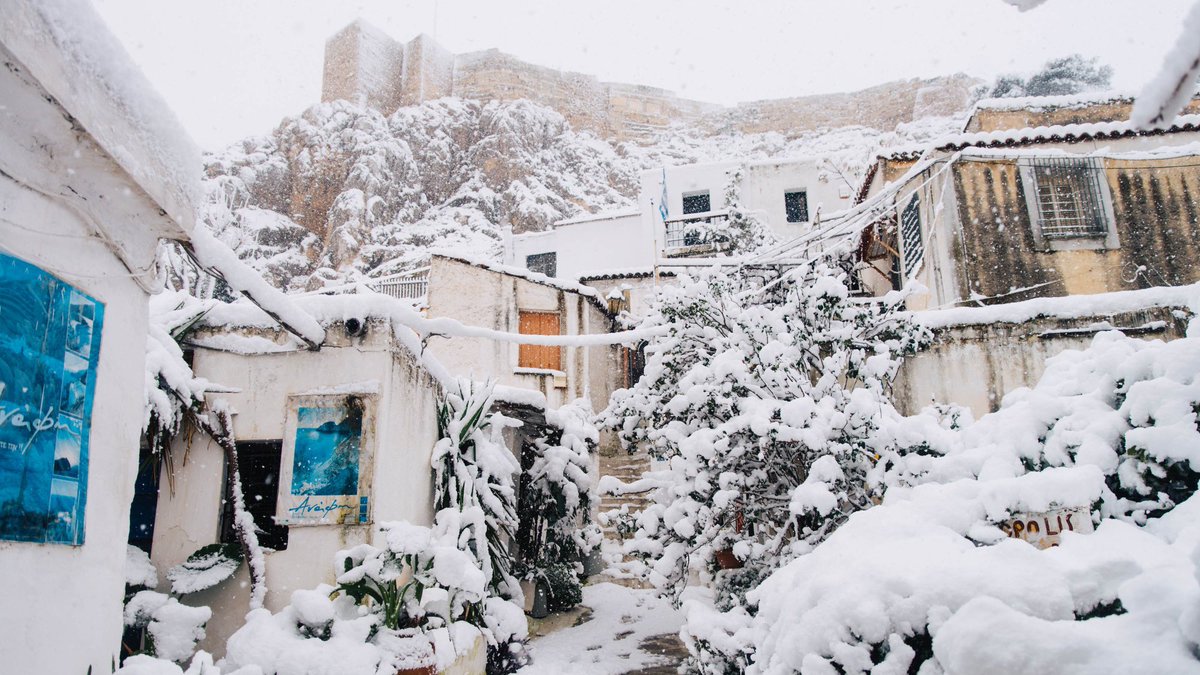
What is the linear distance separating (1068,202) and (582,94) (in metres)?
48.3

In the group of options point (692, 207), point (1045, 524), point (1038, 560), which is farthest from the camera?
point (692, 207)

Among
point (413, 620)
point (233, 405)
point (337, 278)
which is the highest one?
point (337, 278)

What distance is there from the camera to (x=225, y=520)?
652 centimetres

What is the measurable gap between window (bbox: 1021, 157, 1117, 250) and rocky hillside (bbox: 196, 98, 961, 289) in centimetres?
2066

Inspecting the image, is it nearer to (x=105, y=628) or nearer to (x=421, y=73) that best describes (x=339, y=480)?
(x=105, y=628)

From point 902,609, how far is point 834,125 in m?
55.7

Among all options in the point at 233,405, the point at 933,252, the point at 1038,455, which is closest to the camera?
the point at 1038,455

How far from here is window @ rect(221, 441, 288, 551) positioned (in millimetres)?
6812

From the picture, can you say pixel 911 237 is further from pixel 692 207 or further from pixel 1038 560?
pixel 692 207

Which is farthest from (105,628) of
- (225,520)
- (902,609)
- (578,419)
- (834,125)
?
(834,125)

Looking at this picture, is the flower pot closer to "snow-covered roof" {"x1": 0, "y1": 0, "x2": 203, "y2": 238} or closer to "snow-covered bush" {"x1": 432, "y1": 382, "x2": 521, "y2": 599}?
"snow-covered bush" {"x1": 432, "y1": 382, "x2": 521, "y2": 599}

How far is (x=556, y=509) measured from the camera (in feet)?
34.8

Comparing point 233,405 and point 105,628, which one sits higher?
point 233,405

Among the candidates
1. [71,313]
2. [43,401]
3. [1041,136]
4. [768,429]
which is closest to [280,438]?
[71,313]
